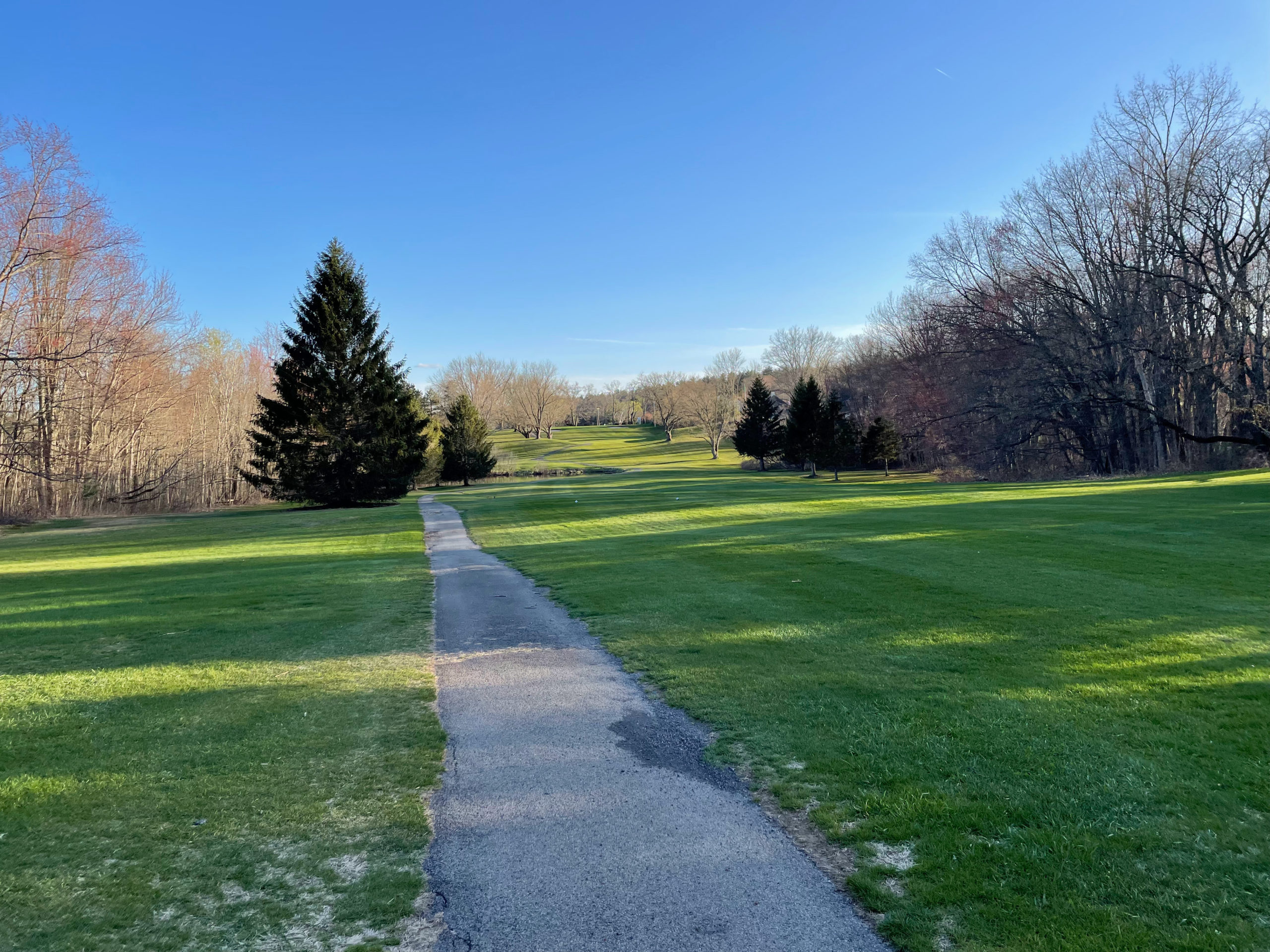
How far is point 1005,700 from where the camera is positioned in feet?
18.2

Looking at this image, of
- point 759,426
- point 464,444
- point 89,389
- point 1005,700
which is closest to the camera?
point 1005,700

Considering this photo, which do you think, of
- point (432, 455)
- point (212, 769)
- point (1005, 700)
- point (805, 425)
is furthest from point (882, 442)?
point (212, 769)

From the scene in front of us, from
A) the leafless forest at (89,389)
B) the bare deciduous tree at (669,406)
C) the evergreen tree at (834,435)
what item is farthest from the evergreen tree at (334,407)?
the bare deciduous tree at (669,406)

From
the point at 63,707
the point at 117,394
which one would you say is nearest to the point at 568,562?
the point at 63,707

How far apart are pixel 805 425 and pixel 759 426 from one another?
1030 centimetres

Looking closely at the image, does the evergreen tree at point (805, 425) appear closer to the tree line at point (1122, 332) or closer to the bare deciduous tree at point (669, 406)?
the tree line at point (1122, 332)

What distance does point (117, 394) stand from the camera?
3338 cm

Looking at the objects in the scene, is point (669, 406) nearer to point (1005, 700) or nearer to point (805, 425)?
point (805, 425)

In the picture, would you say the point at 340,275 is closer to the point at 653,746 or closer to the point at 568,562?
the point at 568,562

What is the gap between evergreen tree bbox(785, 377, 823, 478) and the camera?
164 ft

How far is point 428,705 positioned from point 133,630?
572 cm

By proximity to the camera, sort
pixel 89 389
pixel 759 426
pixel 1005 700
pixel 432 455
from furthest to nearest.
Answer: pixel 759 426 < pixel 432 455 < pixel 89 389 < pixel 1005 700

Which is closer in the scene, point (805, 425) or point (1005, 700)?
point (1005, 700)

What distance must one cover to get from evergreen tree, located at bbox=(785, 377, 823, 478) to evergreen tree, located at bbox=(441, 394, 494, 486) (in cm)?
2504
